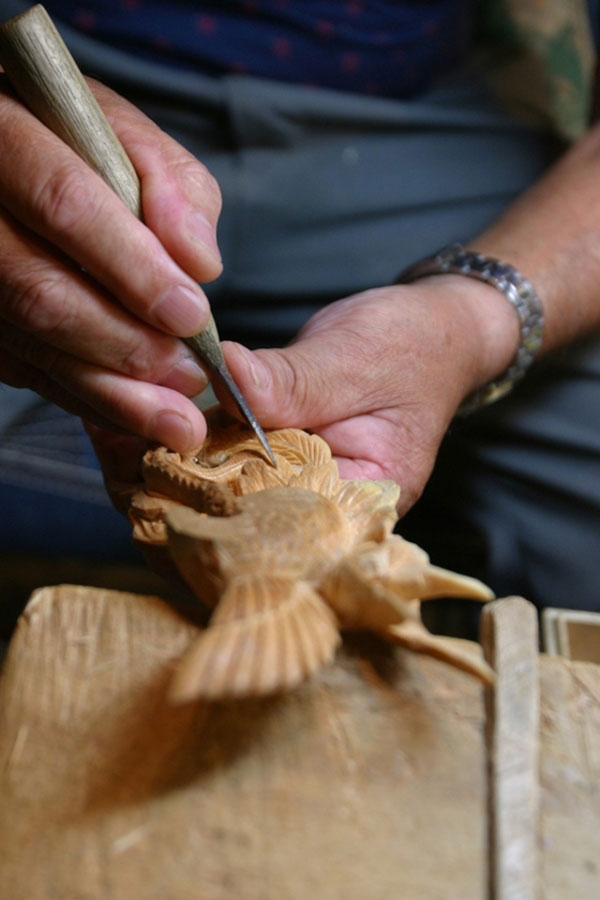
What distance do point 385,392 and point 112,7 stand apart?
67 centimetres

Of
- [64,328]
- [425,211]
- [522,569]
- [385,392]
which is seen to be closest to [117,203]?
[64,328]

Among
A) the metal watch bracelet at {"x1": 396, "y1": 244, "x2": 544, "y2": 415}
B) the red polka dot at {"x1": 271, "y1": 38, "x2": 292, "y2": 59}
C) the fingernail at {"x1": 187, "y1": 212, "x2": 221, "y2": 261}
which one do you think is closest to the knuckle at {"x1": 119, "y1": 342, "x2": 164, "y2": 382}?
the fingernail at {"x1": 187, "y1": 212, "x2": 221, "y2": 261}

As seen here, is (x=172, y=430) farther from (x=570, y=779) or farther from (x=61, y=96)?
(x=570, y=779)

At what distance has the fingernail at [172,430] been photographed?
36.5 inches

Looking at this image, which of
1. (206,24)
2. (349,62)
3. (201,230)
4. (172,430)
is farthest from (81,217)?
(349,62)

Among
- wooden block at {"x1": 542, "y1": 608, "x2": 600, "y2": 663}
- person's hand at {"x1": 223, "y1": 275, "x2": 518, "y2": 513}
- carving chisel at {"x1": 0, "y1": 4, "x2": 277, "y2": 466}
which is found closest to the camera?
carving chisel at {"x1": 0, "y1": 4, "x2": 277, "y2": 466}

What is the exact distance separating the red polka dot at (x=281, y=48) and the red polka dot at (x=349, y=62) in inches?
4.8

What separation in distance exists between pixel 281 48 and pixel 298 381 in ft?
2.23

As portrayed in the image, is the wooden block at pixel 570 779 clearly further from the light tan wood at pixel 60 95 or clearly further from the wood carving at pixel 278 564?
the light tan wood at pixel 60 95

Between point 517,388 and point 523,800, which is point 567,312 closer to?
point 517,388

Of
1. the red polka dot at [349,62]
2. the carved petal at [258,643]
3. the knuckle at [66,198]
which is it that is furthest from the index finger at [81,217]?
the red polka dot at [349,62]

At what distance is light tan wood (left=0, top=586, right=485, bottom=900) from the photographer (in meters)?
0.61

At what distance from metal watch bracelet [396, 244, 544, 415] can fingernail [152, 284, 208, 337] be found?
606 mm

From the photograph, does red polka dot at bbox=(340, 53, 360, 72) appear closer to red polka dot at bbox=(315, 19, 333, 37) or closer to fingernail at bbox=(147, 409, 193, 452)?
red polka dot at bbox=(315, 19, 333, 37)
